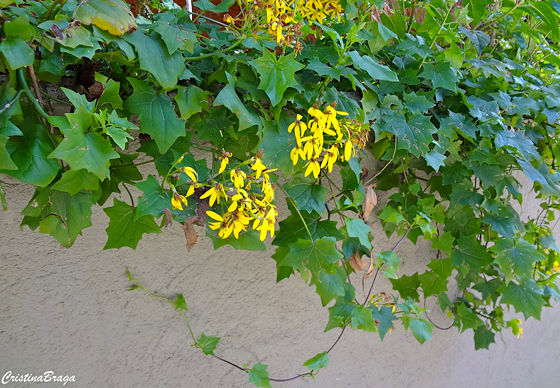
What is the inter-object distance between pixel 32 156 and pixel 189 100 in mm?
331

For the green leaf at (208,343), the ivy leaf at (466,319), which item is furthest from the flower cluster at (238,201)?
the ivy leaf at (466,319)

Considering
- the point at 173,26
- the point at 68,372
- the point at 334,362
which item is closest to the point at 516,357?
the point at 334,362

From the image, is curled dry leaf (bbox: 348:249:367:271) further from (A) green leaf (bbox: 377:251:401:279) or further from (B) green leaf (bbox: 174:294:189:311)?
(B) green leaf (bbox: 174:294:189:311)

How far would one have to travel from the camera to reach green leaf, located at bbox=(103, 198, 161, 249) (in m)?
0.95

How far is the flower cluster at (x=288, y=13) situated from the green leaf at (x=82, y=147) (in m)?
0.41

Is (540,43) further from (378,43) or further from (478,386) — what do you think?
(478,386)

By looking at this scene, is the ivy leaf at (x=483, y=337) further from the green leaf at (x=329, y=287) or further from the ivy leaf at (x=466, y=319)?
the green leaf at (x=329, y=287)

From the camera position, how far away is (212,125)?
3.23 feet

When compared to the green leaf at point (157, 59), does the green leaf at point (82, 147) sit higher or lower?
lower

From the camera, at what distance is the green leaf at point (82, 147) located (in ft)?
2.27

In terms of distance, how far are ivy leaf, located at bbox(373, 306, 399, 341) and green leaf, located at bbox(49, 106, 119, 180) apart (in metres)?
0.94

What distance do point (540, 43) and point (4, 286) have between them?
7.10 ft

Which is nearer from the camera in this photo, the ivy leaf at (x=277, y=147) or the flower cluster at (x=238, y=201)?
the flower cluster at (x=238, y=201)

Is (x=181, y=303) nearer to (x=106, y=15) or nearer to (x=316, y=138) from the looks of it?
(x=316, y=138)
